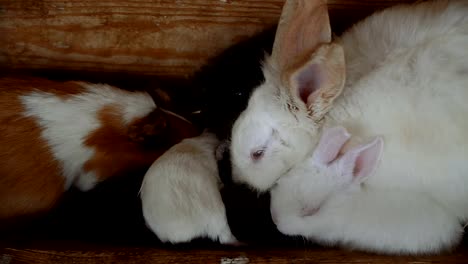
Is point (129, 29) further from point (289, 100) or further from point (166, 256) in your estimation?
point (166, 256)

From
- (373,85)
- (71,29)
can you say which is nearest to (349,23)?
(373,85)

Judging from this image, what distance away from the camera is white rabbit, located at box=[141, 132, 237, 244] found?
1372 millimetres

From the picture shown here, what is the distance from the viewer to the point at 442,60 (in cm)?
135

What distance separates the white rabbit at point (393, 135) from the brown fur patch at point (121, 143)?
26cm

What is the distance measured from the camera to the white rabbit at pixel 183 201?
1.37m

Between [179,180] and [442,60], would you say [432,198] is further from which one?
[179,180]

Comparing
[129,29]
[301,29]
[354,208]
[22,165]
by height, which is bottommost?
[354,208]

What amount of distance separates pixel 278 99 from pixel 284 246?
0.34m

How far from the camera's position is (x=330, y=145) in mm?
1348

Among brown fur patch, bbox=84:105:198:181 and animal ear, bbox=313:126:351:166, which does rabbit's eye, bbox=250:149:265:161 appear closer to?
animal ear, bbox=313:126:351:166

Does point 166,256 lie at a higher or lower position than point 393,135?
lower

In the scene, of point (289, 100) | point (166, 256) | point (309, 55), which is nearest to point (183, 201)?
point (166, 256)

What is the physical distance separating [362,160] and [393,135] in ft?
0.29

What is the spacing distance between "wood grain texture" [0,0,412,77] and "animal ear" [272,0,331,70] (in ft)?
1.08
